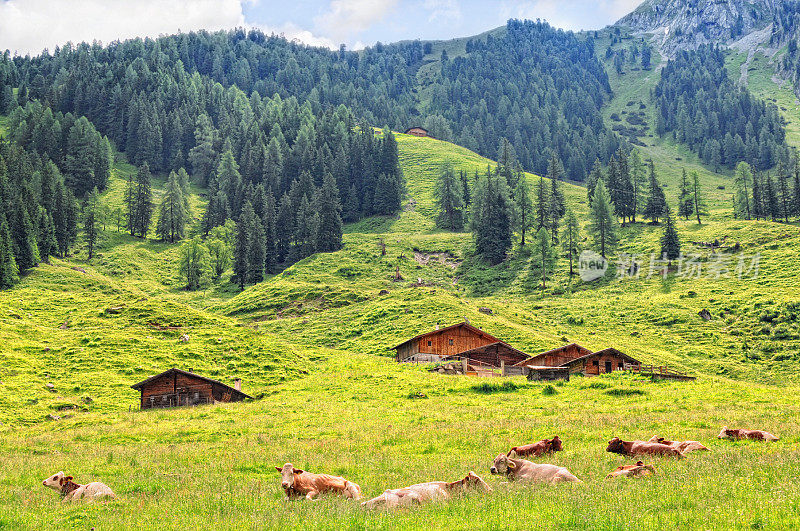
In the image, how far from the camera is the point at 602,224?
107 meters

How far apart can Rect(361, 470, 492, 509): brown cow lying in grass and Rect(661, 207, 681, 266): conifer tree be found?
9419 cm

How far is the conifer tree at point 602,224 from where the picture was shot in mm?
107125

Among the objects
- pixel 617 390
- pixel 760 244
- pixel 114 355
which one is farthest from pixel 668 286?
pixel 114 355

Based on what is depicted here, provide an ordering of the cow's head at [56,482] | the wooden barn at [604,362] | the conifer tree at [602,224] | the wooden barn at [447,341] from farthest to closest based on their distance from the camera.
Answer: the conifer tree at [602,224], the wooden barn at [447,341], the wooden barn at [604,362], the cow's head at [56,482]

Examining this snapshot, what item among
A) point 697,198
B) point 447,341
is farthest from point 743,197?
point 447,341

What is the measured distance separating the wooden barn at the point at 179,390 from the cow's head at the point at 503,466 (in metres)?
32.5

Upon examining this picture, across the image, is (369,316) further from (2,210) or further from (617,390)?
(2,210)

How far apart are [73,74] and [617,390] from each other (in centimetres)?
20384

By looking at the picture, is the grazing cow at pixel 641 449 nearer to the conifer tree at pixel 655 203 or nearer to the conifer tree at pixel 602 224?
the conifer tree at pixel 602 224

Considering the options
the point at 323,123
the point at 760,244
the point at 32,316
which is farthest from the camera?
the point at 323,123

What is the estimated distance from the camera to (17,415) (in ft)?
138

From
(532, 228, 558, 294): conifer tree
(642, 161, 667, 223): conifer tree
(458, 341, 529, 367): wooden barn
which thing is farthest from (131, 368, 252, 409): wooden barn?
(642, 161, 667, 223): conifer tree

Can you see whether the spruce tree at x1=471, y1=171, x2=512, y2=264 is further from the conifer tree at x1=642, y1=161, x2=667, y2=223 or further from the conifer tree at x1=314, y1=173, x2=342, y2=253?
the conifer tree at x1=642, y1=161, x2=667, y2=223

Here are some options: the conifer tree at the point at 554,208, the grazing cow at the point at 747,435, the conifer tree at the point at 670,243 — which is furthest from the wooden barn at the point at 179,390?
the conifer tree at the point at 554,208
